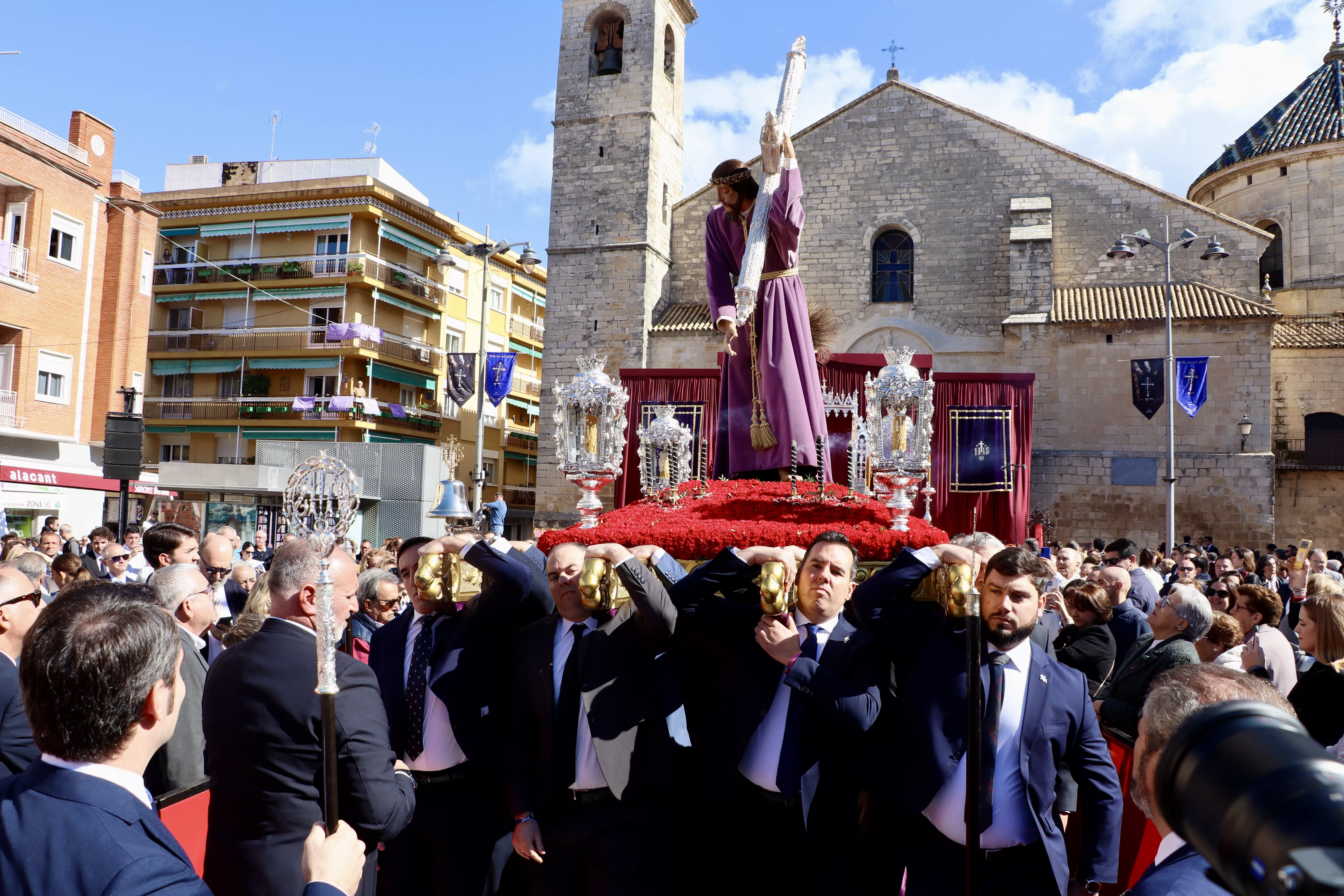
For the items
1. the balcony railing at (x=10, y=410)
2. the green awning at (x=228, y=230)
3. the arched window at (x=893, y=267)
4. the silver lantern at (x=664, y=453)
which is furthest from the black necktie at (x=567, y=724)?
the green awning at (x=228, y=230)

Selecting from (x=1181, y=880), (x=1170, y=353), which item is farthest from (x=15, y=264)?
(x=1181, y=880)

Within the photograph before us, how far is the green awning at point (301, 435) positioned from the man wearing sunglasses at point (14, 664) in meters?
29.9

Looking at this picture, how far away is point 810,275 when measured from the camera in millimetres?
25547

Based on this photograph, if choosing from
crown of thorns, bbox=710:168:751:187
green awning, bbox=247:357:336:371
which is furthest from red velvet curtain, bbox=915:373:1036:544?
green awning, bbox=247:357:336:371

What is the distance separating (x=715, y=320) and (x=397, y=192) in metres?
31.0

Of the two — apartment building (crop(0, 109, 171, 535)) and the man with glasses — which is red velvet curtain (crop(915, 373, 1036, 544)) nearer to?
the man with glasses

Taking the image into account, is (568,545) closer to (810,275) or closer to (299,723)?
(299,723)

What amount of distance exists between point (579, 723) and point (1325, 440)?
88.3ft

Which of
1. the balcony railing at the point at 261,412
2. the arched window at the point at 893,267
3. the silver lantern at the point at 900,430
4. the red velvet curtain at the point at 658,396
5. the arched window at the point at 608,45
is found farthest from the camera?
the balcony railing at the point at 261,412

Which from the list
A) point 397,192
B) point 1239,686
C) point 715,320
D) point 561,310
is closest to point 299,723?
point 1239,686

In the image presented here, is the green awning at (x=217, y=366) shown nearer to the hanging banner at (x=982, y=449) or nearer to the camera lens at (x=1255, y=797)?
the hanging banner at (x=982, y=449)

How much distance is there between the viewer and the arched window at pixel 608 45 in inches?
1026

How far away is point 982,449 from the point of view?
2120 centimetres

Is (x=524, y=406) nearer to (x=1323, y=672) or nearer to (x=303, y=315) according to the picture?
(x=303, y=315)
